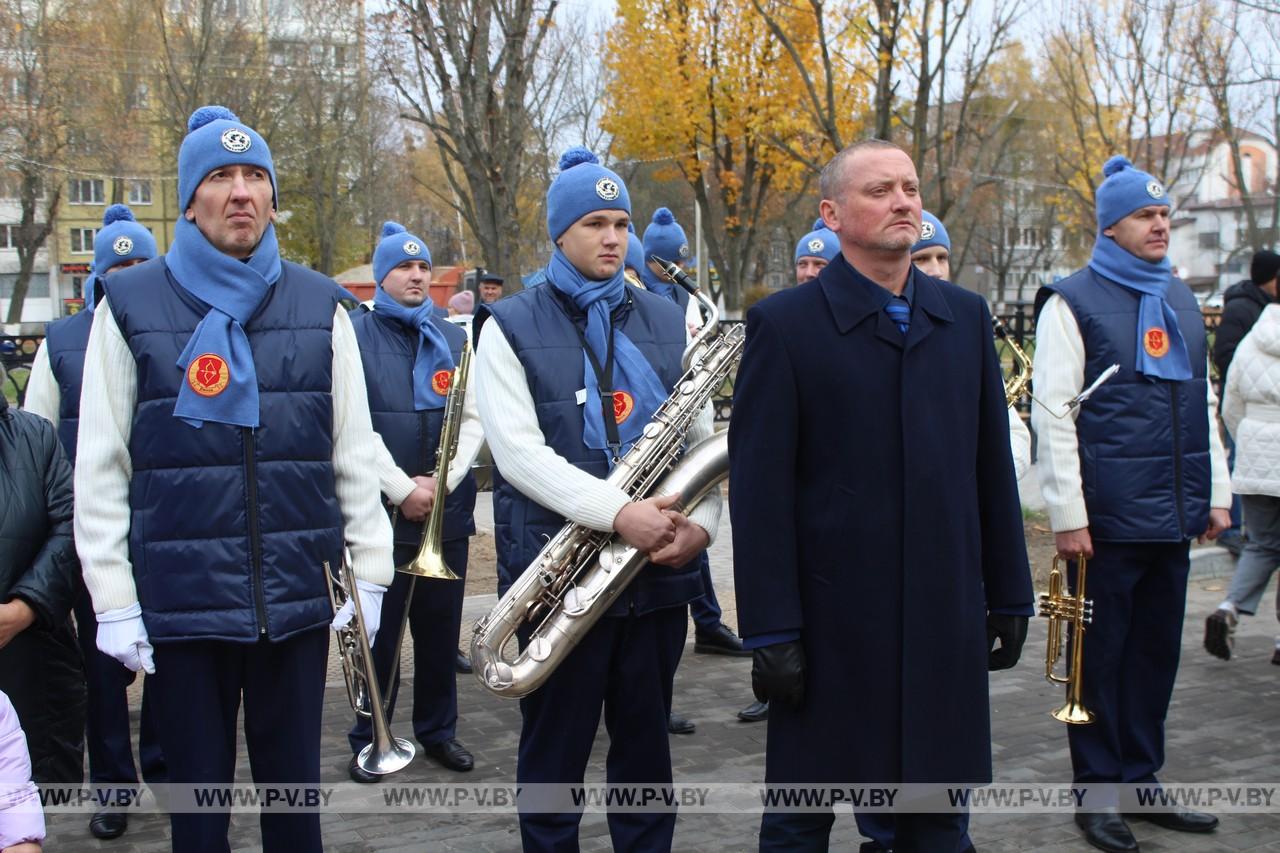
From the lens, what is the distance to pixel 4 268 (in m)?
63.9

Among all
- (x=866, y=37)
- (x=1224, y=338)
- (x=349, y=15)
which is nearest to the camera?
(x=1224, y=338)

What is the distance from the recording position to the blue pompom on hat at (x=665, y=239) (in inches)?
322

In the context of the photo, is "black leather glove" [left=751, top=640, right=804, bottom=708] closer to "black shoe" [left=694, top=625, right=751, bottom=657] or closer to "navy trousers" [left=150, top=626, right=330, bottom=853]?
"navy trousers" [left=150, top=626, right=330, bottom=853]

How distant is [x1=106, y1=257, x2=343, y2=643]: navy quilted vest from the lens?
10.9 feet

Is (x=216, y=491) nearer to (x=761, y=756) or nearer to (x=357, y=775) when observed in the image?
(x=357, y=775)

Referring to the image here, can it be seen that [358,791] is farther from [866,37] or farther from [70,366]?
[866,37]

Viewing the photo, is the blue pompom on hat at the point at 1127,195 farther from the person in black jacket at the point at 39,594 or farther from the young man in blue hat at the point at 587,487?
the person in black jacket at the point at 39,594

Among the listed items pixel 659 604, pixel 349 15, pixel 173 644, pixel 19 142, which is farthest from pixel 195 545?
pixel 19 142

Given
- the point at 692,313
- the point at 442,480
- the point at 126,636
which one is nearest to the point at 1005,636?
the point at 126,636

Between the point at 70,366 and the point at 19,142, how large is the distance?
28036 mm

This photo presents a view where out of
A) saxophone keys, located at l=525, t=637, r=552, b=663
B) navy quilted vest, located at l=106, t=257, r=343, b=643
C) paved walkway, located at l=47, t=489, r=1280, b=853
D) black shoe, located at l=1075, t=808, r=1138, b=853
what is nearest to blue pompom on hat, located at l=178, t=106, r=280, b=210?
navy quilted vest, located at l=106, t=257, r=343, b=643

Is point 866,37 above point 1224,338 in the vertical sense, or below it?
above

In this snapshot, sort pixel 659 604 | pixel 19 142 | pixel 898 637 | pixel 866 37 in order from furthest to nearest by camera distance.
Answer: pixel 19 142, pixel 866 37, pixel 659 604, pixel 898 637

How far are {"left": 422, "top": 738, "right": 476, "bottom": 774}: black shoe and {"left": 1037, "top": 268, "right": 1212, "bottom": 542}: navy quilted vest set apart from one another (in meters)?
2.86
